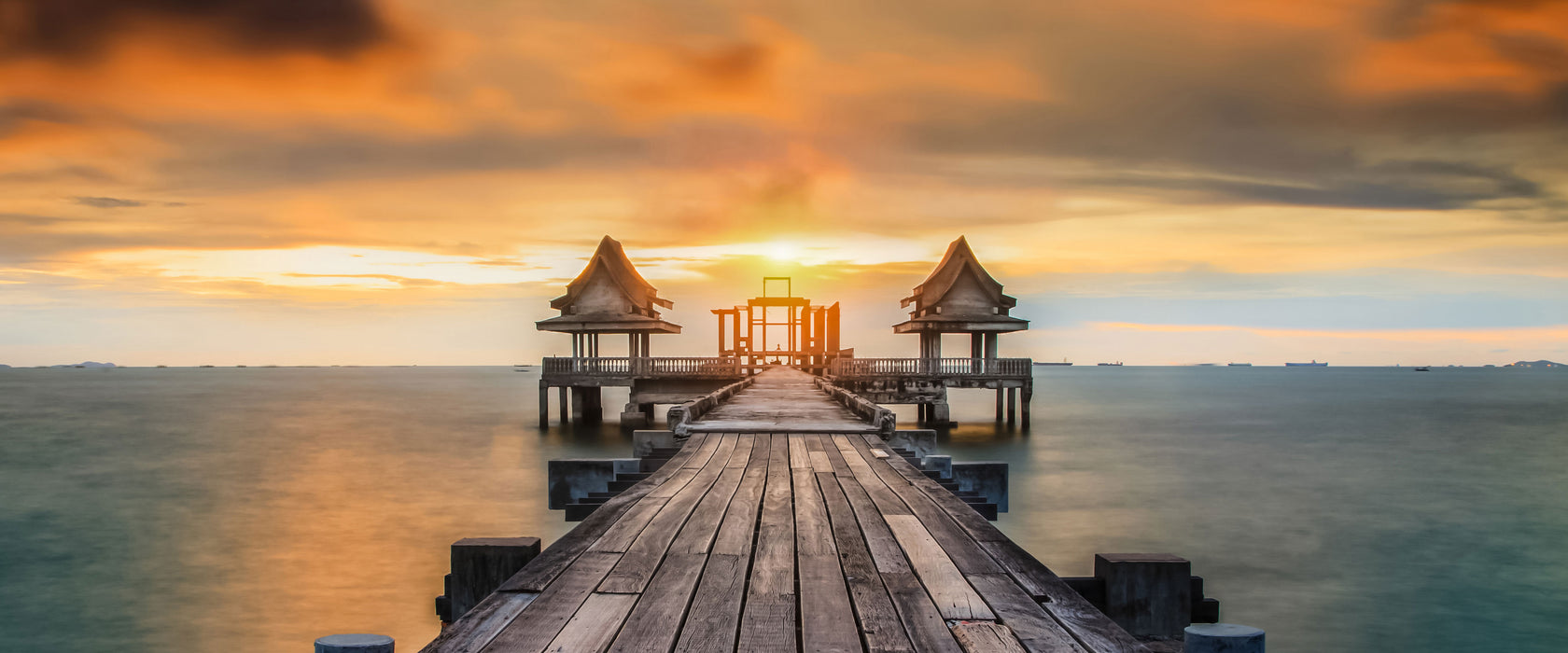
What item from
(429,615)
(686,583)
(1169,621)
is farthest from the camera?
(429,615)

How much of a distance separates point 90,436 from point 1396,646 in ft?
159

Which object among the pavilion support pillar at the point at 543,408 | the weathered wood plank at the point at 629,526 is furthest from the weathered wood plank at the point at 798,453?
the pavilion support pillar at the point at 543,408

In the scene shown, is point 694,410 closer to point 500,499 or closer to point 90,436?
point 500,499

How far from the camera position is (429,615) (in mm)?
14195

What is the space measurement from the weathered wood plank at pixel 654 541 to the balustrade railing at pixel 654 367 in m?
27.2

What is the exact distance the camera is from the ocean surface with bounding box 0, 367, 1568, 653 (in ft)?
45.5

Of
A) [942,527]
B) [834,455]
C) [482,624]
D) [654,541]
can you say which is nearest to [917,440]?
[834,455]

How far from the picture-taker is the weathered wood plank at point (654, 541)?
4.16 meters

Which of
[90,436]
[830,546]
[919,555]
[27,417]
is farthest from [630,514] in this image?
[27,417]

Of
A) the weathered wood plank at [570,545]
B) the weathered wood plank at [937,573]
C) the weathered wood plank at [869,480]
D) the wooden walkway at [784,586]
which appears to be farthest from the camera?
the weathered wood plank at [869,480]

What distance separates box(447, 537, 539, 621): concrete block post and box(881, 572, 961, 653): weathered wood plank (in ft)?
6.41

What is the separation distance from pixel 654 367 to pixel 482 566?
101 ft

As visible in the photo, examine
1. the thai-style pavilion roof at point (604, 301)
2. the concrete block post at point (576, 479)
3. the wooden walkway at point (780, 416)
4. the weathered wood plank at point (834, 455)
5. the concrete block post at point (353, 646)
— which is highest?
the thai-style pavilion roof at point (604, 301)

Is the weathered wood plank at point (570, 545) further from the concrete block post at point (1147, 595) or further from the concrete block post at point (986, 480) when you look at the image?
the concrete block post at point (986, 480)
